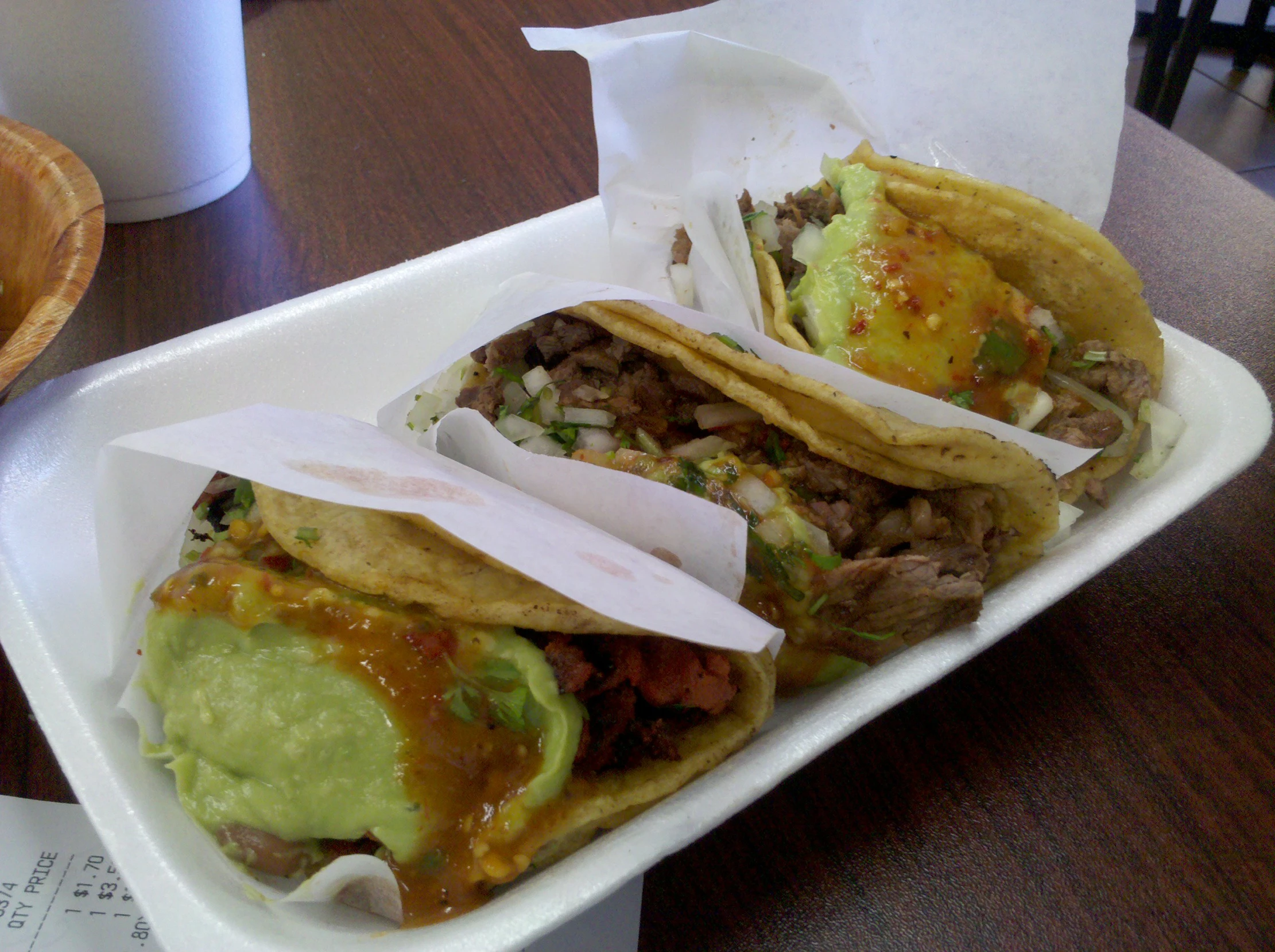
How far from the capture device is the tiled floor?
507cm

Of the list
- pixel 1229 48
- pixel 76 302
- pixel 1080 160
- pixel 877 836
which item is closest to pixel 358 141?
pixel 76 302

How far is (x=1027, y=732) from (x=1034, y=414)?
63cm

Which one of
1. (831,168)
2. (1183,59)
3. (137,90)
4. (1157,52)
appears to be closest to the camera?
(831,168)

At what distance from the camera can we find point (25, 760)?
1.47 meters

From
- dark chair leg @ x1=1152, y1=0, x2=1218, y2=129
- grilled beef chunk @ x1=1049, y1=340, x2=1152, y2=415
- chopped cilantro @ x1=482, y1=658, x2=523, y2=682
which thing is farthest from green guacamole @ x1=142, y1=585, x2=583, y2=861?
dark chair leg @ x1=1152, y1=0, x2=1218, y2=129

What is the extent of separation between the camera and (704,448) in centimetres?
169

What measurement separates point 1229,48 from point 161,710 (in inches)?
275

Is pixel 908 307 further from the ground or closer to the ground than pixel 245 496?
further from the ground

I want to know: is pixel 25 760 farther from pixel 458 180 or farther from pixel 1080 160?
pixel 1080 160

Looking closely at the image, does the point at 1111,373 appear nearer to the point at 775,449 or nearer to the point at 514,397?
the point at 775,449

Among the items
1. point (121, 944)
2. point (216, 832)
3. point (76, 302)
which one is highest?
point (76, 302)

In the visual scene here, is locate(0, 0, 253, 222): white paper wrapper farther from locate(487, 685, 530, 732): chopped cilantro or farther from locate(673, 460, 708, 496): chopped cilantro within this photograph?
locate(487, 685, 530, 732): chopped cilantro

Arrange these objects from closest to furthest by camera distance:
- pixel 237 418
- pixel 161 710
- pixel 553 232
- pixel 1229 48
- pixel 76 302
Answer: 1. pixel 161 710
2. pixel 237 418
3. pixel 76 302
4. pixel 553 232
5. pixel 1229 48

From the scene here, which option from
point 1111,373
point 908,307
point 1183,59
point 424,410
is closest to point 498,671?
point 424,410
